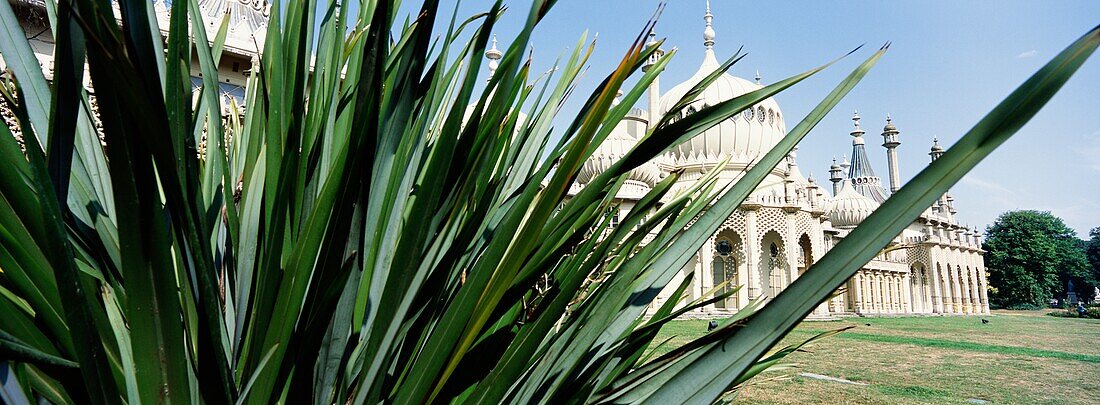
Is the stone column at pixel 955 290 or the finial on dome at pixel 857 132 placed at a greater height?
the finial on dome at pixel 857 132

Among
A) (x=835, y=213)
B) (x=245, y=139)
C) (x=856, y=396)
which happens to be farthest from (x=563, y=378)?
(x=835, y=213)

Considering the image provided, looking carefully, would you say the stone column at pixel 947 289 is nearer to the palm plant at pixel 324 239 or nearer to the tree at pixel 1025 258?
the tree at pixel 1025 258

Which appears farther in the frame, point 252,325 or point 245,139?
point 245,139

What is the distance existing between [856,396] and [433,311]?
194 inches

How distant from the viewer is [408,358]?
2.30ft

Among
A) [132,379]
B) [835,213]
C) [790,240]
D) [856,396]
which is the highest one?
[835,213]

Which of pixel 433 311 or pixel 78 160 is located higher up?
pixel 78 160

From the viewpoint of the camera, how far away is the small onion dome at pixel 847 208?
27.3 m

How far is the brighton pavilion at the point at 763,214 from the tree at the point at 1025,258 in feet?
25.9

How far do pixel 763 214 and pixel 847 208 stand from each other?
12.1 m

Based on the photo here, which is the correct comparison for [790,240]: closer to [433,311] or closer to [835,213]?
[835,213]

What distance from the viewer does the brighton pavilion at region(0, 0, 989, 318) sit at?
31.7ft

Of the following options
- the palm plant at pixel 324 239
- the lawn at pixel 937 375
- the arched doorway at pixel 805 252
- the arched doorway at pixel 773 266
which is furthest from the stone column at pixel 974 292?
the palm plant at pixel 324 239

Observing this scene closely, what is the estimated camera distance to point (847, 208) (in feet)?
90.5
